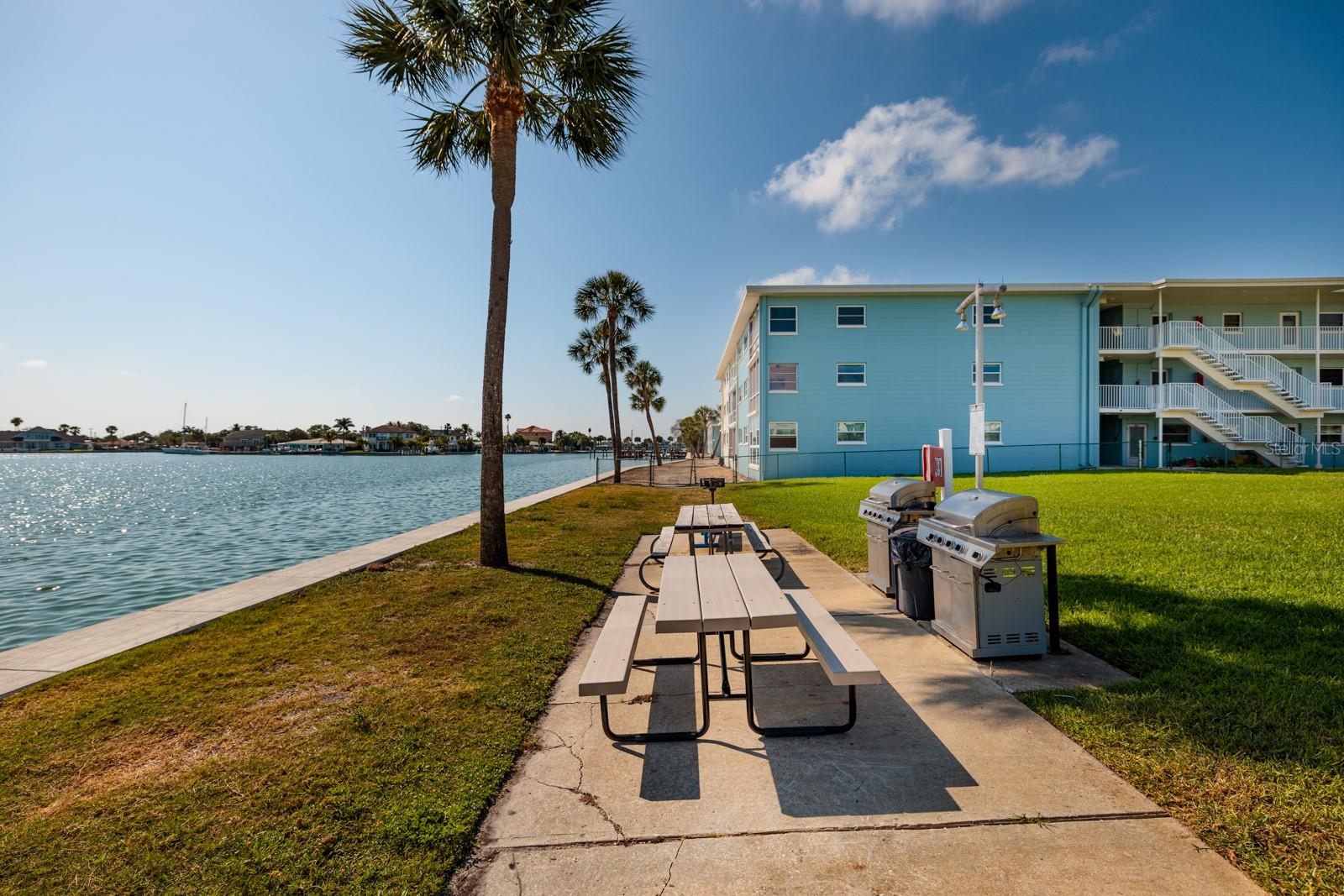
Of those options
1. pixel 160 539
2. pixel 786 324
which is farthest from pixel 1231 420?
pixel 160 539

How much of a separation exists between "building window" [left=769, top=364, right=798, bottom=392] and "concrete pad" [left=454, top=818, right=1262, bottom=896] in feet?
81.6

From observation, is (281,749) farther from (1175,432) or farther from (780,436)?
(1175,432)

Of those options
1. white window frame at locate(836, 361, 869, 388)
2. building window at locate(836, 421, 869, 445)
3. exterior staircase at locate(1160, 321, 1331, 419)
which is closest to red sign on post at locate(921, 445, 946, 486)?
building window at locate(836, 421, 869, 445)

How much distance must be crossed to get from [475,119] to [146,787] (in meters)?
9.39

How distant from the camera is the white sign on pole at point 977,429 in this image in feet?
25.8

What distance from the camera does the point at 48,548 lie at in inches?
465

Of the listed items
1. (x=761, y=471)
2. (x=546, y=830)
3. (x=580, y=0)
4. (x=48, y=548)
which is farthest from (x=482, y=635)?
(x=761, y=471)

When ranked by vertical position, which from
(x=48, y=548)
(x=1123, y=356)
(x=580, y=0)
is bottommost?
(x=48, y=548)

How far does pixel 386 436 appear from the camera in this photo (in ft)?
455

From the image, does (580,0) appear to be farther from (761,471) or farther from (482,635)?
(761,471)

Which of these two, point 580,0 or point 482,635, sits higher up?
point 580,0

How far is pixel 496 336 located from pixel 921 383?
76.7 ft

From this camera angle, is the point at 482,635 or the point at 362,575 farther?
the point at 362,575

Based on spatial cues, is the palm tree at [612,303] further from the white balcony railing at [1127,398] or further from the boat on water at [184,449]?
the boat on water at [184,449]
